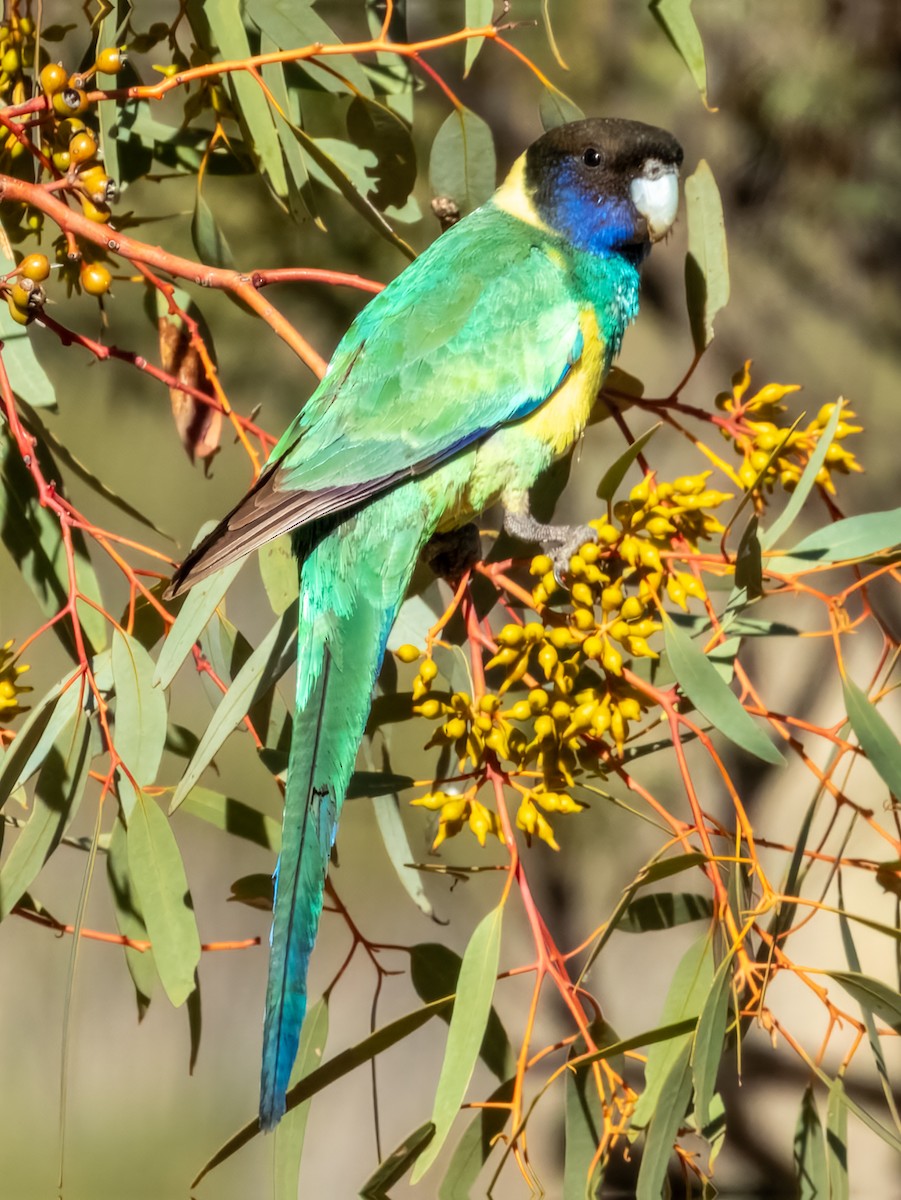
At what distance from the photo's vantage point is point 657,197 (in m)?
1.01

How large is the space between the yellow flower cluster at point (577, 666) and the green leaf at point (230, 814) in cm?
18

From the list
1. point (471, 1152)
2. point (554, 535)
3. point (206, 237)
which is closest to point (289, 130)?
point (206, 237)

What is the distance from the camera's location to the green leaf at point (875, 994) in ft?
2.48

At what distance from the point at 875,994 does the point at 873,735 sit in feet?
0.54

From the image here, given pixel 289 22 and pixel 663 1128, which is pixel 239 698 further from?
pixel 289 22

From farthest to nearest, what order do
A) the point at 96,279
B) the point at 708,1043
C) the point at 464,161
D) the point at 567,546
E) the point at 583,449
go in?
the point at 583,449, the point at 464,161, the point at 567,546, the point at 96,279, the point at 708,1043

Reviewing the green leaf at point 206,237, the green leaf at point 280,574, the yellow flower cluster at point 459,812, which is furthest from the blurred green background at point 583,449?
the yellow flower cluster at point 459,812

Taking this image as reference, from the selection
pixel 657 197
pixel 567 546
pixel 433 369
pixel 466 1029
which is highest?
pixel 657 197

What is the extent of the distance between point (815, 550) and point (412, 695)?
0.31 metres

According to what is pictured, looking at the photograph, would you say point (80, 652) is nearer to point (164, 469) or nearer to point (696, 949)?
point (696, 949)

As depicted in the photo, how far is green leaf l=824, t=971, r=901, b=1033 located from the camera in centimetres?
75

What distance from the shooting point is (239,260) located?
179 centimetres

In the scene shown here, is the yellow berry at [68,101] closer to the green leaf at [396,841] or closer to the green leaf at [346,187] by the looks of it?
the green leaf at [346,187]

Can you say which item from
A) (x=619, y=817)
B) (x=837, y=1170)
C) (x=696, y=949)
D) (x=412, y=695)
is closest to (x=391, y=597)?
(x=412, y=695)
